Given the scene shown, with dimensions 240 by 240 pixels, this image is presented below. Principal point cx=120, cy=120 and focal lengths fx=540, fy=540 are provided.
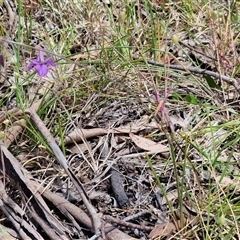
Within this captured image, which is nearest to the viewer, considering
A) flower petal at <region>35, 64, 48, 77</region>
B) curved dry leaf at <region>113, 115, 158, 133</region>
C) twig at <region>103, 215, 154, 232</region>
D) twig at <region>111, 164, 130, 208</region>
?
twig at <region>103, 215, 154, 232</region>

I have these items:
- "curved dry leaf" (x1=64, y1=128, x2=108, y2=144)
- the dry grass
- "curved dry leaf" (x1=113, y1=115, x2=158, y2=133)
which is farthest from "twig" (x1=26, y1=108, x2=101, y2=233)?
"curved dry leaf" (x1=113, y1=115, x2=158, y2=133)

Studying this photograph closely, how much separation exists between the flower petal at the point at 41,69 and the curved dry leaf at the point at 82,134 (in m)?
0.22

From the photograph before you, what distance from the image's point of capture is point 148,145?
1715 mm

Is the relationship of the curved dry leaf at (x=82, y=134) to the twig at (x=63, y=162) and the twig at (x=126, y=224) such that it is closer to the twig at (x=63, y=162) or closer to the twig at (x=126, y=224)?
the twig at (x=63, y=162)

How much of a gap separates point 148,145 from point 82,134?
0.70ft

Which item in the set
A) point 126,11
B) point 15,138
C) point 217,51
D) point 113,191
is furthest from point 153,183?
point 126,11

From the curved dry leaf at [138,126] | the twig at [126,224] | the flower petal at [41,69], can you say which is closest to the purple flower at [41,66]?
the flower petal at [41,69]

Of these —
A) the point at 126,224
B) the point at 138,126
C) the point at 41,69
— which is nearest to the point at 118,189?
the point at 126,224

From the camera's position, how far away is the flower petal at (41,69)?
1644 millimetres

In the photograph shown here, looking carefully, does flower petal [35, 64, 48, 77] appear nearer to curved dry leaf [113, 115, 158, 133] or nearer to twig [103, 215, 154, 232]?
curved dry leaf [113, 115, 158, 133]

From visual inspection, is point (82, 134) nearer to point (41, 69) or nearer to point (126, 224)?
point (41, 69)

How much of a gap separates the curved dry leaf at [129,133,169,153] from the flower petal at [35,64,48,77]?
1.15 ft

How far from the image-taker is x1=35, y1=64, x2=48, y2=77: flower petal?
1644 millimetres

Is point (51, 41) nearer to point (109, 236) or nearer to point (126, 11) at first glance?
point (126, 11)
